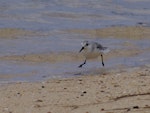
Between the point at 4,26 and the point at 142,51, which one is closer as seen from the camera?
the point at 142,51

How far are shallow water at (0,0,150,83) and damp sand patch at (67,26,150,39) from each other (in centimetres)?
39

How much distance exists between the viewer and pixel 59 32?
16.5 meters

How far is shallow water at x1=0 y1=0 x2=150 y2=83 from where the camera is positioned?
1163 centimetres

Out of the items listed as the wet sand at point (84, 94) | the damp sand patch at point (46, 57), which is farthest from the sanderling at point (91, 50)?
the damp sand patch at point (46, 57)

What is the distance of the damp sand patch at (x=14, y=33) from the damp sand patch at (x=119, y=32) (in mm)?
1201

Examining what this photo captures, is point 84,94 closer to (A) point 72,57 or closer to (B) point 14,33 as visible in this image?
(A) point 72,57

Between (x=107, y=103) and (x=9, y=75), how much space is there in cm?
358

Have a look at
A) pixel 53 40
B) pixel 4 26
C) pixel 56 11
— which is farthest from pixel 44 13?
pixel 53 40

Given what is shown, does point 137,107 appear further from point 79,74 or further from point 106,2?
point 106,2

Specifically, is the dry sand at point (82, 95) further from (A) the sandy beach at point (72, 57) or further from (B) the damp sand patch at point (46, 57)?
(B) the damp sand patch at point (46, 57)

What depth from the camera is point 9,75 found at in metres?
10.7

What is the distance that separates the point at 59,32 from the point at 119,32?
1.89m

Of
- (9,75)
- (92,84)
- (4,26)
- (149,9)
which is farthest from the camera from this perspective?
(149,9)

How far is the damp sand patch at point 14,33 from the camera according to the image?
1568 centimetres
